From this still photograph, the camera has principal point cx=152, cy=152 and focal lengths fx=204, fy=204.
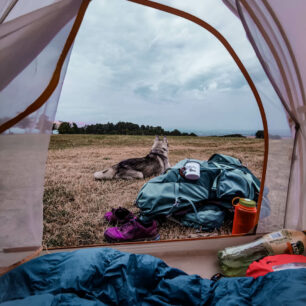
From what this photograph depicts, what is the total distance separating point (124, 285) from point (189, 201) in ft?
3.43

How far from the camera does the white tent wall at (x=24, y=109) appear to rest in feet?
2.85

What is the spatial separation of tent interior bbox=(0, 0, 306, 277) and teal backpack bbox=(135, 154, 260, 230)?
28cm

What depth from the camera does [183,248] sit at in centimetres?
153

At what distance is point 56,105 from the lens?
42.5 inches

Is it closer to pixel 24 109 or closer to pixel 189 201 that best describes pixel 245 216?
pixel 189 201

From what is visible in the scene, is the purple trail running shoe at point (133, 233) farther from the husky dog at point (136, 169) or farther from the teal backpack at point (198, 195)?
the husky dog at point (136, 169)

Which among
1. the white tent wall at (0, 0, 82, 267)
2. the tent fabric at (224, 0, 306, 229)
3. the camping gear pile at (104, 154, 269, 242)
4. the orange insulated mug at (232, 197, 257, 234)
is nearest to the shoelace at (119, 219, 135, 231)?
the camping gear pile at (104, 154, 269, 242)

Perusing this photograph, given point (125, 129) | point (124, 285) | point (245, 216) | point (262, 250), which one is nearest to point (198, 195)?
point (245, 216)

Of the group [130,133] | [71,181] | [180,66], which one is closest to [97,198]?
[71,181]

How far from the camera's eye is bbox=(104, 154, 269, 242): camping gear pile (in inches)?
63.8

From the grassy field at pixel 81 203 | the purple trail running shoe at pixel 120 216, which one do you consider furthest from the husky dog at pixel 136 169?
the purple trail running shoe at pixel 120 216

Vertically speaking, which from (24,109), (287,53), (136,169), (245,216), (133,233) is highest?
(287,53)

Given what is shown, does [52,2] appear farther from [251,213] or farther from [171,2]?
[251,213]

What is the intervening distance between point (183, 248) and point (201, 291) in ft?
2.28
